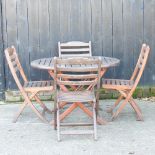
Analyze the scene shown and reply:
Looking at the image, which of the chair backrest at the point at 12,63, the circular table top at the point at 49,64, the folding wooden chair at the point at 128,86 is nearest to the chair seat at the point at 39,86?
the chair backrest at the point at 12,63

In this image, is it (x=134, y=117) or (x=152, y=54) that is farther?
(x=152, y=54)

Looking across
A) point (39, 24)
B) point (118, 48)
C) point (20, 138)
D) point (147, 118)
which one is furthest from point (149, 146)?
point (39, 24)

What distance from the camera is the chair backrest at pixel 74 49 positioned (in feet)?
21.3

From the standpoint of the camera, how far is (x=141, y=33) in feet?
21.9

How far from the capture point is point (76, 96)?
5.04m

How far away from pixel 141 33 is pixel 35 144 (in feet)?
9.52

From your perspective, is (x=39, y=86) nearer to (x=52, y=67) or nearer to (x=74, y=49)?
(x=52, y=67)

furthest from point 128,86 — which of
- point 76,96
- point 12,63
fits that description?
point 12,63

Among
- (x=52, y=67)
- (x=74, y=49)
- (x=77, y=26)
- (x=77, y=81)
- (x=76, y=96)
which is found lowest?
(x=76, y=96)

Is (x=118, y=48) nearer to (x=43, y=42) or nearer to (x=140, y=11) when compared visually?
(x=140, y=11)

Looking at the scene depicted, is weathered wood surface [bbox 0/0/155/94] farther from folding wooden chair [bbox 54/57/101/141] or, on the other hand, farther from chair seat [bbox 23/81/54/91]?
folding wooden chair [bbox 54/57/101/141]

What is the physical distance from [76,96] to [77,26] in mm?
1895

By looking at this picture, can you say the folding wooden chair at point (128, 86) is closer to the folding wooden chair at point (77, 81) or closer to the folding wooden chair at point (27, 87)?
the folding wooden chair at point (77, 81)

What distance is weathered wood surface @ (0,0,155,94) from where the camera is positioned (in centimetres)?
656
